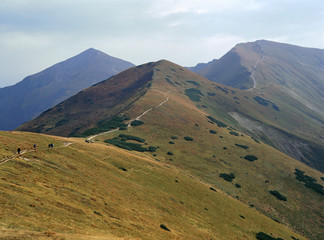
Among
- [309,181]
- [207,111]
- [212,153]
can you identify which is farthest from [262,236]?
[207,111]

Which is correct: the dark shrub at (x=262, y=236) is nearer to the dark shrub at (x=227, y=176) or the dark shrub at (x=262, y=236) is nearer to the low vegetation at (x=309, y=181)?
the dark shrub at (x=227, y=176)

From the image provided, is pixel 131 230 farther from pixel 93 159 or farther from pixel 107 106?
pixel 107 106

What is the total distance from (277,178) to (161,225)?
185 feet

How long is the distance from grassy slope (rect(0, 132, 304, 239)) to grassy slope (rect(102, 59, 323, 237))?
11.1 meters

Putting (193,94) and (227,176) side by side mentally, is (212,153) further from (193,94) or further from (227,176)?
(193,94)

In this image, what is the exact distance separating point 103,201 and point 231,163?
55.1 metres

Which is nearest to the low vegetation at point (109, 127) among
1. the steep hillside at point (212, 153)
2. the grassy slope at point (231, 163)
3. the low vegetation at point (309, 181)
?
the steep hillside at point (212, 153)

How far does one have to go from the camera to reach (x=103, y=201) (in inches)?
1126

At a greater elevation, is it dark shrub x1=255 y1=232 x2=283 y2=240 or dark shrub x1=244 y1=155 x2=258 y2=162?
dark shrub x1=244 y1=155 x2=258 y2=162

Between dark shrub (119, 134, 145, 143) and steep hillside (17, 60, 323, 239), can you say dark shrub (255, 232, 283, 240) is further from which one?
dark shrub (119, 134, 145, 143)

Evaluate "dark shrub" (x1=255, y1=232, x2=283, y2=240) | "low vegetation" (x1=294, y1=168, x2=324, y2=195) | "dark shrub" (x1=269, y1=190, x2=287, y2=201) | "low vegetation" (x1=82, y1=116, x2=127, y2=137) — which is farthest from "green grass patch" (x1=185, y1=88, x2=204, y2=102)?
"dark shrub" (x1=255, y1=232, x2=283, y2=240)

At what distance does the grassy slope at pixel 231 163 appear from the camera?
189 ft

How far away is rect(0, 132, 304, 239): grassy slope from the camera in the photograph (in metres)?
19.9

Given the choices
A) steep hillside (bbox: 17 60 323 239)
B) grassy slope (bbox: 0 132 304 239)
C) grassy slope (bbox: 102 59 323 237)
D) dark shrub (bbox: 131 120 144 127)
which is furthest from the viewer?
dark shrub (bbox: 131 120 144 127)
